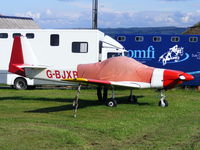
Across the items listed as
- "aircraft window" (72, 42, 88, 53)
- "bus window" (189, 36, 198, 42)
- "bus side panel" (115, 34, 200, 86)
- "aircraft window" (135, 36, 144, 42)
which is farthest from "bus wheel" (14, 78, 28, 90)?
"bus window" (189, 36, 198, 42)

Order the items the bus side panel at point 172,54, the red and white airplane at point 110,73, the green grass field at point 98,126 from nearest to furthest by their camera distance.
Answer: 1. the green grass field at point 98,126
2. the red and white airplane at point 110,73
3. the bus side panel at point 172,54

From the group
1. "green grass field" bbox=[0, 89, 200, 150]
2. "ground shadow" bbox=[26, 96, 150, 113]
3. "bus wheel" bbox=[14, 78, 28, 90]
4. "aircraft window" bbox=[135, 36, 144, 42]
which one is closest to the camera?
"green grass field" bbox=[0, 89, 200, 150]

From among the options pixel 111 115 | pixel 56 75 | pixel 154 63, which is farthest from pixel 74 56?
pixel 111 115

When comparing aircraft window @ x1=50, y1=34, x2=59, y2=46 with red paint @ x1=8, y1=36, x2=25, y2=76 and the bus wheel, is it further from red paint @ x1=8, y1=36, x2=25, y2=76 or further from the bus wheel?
red paint @ x1=8, y1=36, x2=25, y2=76

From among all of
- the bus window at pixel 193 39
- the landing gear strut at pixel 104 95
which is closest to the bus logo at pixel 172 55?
the bus window at pixel 193 39

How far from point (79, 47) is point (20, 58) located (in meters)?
5.80

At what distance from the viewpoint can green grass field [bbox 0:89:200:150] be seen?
8.73 meters

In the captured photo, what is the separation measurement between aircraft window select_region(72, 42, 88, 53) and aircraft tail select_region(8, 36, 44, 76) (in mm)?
5536

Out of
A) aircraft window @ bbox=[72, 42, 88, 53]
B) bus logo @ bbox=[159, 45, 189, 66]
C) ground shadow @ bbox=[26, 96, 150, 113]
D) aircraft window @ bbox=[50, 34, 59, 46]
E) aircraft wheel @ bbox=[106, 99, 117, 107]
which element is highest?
aircraft window @ bbox=[50, 34, 59, 46]

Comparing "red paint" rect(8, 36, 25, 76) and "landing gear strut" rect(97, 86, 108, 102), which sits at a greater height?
"red paint" rect(8, 36, 25, 76)

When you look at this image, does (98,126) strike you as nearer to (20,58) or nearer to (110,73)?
(110,73)

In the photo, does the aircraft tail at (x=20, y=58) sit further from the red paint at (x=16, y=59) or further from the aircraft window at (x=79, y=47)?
the aircraft window at (x=79, y=47)

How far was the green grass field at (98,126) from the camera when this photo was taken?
8734 mm

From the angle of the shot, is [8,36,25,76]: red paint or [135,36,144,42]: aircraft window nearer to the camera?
[8,36,25,76]: red paint
